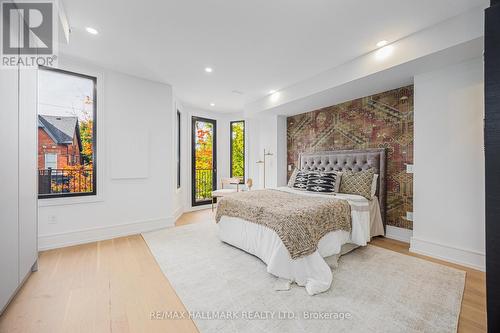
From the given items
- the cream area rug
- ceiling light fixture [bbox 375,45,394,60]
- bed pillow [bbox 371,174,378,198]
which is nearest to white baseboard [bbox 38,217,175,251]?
the cream area rug

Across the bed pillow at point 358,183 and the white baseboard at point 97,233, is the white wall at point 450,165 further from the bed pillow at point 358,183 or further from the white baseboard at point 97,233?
the white baseboard at point 97,233

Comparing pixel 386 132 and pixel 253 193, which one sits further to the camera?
pixel 386 132

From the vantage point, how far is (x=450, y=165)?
2615 mm

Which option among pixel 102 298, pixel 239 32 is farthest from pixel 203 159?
pixel 102 298

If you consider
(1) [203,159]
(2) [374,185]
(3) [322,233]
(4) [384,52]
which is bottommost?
(3) [322,233]

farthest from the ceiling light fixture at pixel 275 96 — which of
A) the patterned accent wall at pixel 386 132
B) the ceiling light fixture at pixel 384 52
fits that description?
the ceiling light fixture at pixel 384 52

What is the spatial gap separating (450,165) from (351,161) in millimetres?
1361

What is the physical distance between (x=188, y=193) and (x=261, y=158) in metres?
2.03

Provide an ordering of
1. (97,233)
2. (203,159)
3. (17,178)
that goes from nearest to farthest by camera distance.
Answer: (17,178) → (97,233) → (203,159)

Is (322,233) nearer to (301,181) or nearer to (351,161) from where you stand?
(301,181)

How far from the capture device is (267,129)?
5383 mm

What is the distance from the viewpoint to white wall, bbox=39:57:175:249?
3.08 m

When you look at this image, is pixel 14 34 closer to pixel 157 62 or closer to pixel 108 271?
pixel 157 62

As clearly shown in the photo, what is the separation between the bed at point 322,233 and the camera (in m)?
2.08
